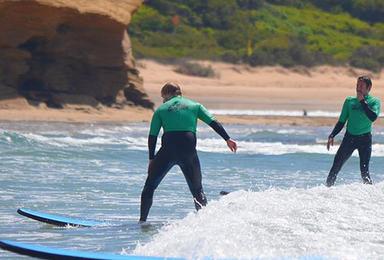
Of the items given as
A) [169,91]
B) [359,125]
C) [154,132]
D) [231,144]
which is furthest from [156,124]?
[359,125]

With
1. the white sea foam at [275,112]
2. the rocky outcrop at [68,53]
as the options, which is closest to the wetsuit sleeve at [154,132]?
the rocky outcrop at [68,53]

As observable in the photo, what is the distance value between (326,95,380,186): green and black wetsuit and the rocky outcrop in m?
11.8

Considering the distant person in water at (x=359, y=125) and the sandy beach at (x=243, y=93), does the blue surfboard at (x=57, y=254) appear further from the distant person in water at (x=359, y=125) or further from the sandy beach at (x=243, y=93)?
the sandy beach at (x=243, y=93)

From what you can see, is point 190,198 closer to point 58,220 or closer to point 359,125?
point 359,125

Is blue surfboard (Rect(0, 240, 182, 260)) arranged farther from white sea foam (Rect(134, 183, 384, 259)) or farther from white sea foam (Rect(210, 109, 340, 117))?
white sea foam (Rect(210, 109, 340, 117))

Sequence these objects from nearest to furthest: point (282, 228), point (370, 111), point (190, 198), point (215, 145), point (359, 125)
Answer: point (282, 228), point (370, 111), point (359, 125), point (190, 198), point (215, 145)

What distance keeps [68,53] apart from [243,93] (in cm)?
1768

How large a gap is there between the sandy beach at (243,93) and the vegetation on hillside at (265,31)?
1269 millimetres

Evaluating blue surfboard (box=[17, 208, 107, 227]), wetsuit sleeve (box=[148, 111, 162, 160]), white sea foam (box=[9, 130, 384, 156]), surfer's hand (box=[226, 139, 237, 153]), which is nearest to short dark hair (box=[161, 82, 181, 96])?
wetsuit sleeve (box=[148, 111, 162, 160])

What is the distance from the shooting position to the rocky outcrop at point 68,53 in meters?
24.7

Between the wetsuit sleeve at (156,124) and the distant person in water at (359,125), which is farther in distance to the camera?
the distant person in water at (359,125)

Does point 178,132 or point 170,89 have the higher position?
point 170,89

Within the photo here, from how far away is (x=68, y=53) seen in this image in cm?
2639

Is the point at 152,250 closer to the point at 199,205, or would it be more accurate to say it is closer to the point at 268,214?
the point at 268,214
